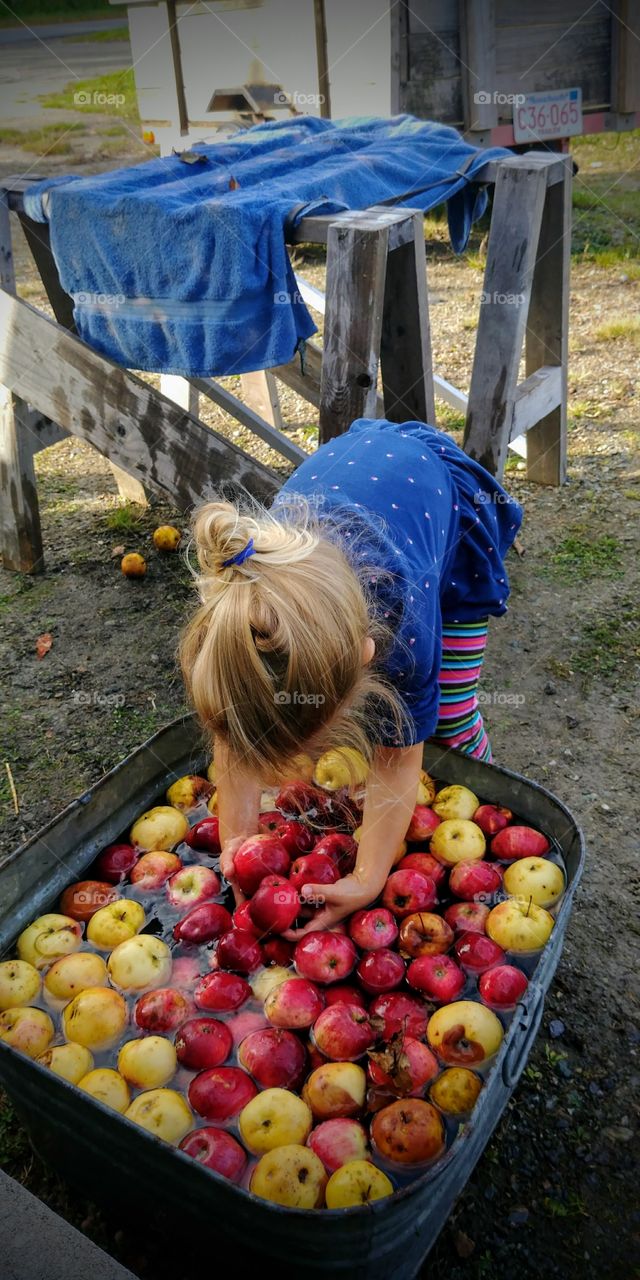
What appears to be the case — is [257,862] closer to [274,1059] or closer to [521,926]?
[274,1059]

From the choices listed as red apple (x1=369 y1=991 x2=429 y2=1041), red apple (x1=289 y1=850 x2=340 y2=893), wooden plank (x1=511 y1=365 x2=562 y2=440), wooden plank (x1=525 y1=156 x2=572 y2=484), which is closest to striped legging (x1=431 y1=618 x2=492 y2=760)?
red apple (x1=289 y1=850 x2=340 y2=893)

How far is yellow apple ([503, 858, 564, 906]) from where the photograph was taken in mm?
2078

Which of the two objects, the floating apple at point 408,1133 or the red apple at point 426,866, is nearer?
the floating apple at point 408,1133

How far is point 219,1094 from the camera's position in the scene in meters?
1.76

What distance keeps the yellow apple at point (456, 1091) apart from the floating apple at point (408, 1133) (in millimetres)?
46

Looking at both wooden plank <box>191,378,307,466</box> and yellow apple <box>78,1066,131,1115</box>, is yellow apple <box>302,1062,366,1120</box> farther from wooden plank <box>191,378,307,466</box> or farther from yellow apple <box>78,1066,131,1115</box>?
wooden plank <box>191,378,307,466</box>

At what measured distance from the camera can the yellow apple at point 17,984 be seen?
74.5 inches

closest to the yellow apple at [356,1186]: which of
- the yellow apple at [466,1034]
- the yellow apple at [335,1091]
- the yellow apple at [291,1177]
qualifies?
the yellow apple at [291,1177]

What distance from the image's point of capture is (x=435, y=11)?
700 centimetres

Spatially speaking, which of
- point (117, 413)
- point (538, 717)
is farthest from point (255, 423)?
point (538, 717)

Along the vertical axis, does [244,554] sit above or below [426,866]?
above

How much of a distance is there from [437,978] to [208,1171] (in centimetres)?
72

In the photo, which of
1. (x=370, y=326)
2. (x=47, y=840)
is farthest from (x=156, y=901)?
(x=370, y=326)

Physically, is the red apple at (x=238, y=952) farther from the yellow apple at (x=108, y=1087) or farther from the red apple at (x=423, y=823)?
the red apple at (x=423, y=823)
